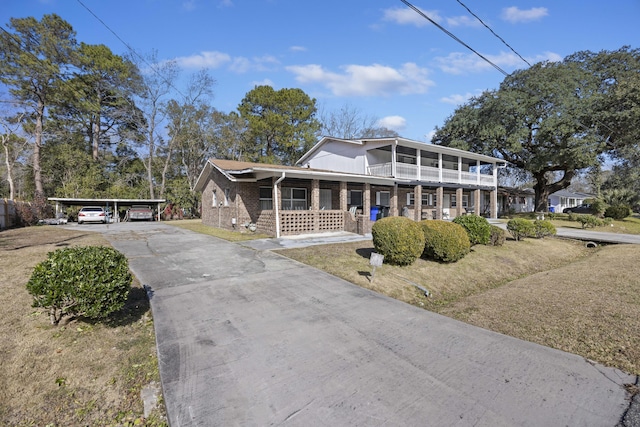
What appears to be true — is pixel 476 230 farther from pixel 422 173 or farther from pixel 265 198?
pixel 422 173

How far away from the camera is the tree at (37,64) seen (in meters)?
25.6

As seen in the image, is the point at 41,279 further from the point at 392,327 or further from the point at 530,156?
the point at 530,156

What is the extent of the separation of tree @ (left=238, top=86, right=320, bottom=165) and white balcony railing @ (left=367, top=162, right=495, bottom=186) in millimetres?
16917

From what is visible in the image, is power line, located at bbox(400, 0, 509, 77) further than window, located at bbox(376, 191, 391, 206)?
No

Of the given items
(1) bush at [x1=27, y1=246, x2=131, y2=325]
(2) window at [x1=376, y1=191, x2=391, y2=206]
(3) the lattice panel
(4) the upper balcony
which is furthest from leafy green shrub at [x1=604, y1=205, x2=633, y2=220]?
(1) bush at [x1=27, y1=246, x2=131, y2=325]

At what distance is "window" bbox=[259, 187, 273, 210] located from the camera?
15766mm

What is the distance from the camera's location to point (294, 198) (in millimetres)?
16469

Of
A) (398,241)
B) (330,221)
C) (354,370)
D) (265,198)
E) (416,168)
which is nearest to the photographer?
(354,370)

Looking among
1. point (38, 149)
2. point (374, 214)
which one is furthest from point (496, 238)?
point (38, 149)

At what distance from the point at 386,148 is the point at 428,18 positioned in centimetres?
1565

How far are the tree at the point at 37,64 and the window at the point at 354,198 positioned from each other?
25.6 meters

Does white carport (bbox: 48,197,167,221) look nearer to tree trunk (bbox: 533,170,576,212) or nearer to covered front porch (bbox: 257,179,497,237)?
covered front porch (bbox: 257,179,497,237)

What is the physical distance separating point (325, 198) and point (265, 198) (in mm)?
3780

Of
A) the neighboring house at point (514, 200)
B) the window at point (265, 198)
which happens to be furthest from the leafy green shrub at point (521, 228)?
the neighboring house at point (514, 200)
